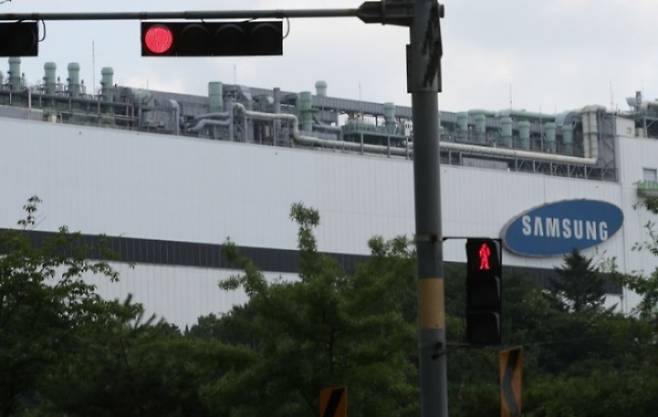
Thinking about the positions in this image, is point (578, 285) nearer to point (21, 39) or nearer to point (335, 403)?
point (335, 403)

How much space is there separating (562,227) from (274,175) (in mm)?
20571

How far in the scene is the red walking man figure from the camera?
16.7 m

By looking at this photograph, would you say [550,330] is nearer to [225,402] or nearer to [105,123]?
[105,123]

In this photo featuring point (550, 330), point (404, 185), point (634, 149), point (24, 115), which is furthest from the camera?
point (634, 149)

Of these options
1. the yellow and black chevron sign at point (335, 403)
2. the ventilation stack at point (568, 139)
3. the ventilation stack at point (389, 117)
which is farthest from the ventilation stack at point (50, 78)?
the yellow and black chevron sign at point (335, 403)

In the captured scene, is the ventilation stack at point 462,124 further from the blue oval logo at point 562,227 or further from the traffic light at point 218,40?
the traffic light at point 218,40

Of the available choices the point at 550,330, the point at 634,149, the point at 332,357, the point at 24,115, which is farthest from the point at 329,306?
the point at 634,149

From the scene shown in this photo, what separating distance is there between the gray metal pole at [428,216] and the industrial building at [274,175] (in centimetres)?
6774

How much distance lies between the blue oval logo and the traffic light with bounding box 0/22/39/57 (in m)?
84.8

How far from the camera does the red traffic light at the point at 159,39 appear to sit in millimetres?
17750

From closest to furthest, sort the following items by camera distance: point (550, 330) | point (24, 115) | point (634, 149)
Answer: point (550, 330) → point (24, 115) → point (634, 149)

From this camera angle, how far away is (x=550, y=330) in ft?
264

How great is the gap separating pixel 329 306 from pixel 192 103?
71284 millimetres

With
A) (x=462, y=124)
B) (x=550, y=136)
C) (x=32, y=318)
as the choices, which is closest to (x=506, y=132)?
(x=462, y=124)
